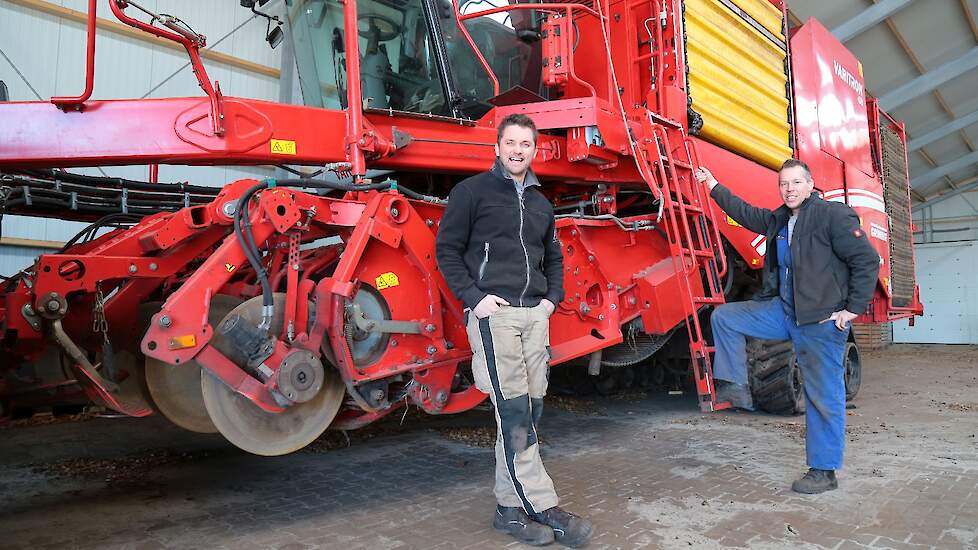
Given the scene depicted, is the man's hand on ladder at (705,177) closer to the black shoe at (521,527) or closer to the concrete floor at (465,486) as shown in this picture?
the concrete floor at (465,486)

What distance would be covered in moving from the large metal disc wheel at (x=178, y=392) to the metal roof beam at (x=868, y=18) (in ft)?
35.7

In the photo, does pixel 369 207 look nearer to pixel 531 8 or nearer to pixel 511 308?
pixel 511 308

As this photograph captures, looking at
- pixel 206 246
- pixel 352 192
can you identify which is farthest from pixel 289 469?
pixel 352 192

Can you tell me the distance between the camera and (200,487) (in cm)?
335

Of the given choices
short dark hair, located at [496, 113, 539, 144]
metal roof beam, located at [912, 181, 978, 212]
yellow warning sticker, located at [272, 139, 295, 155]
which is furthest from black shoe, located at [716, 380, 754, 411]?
→ metal roof beam, located at [912, 181, 978, 212]

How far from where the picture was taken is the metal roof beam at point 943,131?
14.4m

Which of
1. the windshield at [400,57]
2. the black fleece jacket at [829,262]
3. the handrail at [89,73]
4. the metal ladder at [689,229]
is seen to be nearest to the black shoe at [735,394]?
the metal ladder at [689,229]

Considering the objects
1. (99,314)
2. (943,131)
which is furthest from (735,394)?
(943,131)

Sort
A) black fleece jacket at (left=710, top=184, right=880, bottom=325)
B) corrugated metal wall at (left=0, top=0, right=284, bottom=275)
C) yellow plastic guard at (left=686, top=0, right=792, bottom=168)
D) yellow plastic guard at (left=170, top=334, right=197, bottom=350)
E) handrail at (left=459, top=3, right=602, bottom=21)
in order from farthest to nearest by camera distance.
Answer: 1. corrugated metal wall at (left=0, top=0, right=284, bottom=275)
2. yellow plastic guard at (left=686, top=0, right=792, bottom=168)
3. handrail at (left=459, top=3, right=602, bottom=21)
4. black fleece jacket at (left=710, top=184, right=880, bottom=325)
5. yellow plastic guard at (left=170, top=334, right=197, bottom=350)

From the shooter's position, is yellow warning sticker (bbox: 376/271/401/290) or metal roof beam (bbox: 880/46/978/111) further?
metal roof beam (bbox: 880/46/978/111)

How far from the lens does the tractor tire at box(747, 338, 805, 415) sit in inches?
193

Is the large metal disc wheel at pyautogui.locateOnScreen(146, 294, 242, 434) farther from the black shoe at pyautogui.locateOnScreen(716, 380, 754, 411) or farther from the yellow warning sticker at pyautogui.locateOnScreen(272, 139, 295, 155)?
the black shoe at pyautogui.locateOnScreen(716, 380, 754, 411)

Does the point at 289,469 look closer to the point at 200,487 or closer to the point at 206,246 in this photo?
the point at 200,487

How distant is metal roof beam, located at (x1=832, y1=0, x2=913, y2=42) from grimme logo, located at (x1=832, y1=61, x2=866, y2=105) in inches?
177
